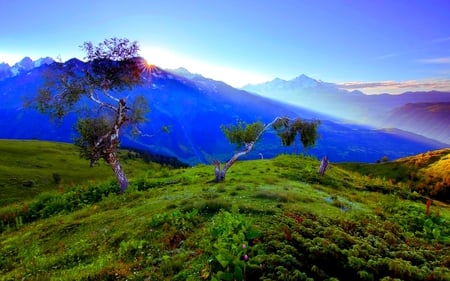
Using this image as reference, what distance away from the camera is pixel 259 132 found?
43844mm

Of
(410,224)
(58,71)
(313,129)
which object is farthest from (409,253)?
(313,129)

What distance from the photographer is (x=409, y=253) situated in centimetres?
1222

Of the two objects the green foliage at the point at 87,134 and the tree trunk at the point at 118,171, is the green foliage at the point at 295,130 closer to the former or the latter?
the tree trunk at the point at 118,171

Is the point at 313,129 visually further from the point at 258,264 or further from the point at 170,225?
the point at 258,264

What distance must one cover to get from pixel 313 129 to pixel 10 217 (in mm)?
40406

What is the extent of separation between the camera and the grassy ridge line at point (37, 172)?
297 ft

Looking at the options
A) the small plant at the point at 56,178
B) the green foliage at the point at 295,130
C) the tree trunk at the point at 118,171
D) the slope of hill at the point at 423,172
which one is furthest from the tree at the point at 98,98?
the small plant at the point at 56,178

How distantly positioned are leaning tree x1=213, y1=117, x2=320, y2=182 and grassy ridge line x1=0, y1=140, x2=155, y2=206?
1279 inches

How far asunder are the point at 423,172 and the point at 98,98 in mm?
80784

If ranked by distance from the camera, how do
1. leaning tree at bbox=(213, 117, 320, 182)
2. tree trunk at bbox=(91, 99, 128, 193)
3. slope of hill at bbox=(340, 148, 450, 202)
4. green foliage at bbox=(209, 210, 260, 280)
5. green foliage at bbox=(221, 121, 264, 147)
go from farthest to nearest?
slope of hill at bbox=(340, 148, 450, 202) < green foliage at bbox=(221, 121, 264, 147) < leaning tree at bbox=(213, 117, 320, 182) < tree trunk at bbox=(91, 99, 128, 193) < green foliage at bbox=(209, 210, 260, 280)

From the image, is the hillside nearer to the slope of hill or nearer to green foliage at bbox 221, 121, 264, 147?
green foliage at bbox 221, 121, 264, 147

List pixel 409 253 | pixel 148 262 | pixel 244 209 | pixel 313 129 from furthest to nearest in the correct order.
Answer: pixel 313 129 → pixel 244 209 → pixel 148 262 → pixel 409 253

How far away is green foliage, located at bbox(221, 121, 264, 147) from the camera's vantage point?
43.2m

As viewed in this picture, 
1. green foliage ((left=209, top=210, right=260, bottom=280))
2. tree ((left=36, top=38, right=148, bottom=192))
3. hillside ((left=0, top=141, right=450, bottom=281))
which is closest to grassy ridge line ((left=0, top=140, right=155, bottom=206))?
tree ((left=36, top=38, right=148, bottom=192))
